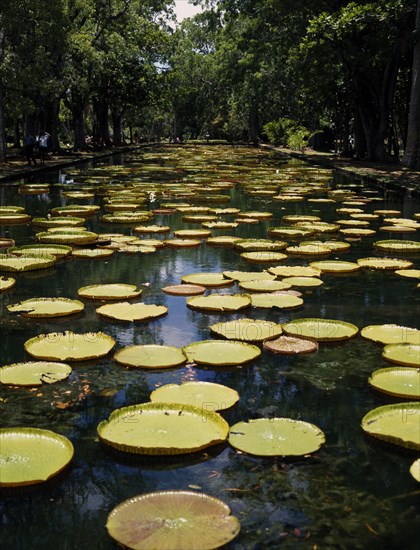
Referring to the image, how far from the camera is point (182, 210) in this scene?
31.3ft

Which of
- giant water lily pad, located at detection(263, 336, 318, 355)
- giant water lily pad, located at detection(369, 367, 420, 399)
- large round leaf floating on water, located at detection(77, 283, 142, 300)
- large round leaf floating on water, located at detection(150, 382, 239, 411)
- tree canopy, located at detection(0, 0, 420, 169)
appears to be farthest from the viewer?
tree canopy, located at detection(0, 0, 420, 169)

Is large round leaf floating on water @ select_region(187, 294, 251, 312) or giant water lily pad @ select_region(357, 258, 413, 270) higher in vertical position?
giant water lily pad @ select_region(357, 258, 413, 270)

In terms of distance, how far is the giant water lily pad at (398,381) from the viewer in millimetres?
3032

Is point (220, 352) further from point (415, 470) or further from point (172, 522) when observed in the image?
point (172, 522)

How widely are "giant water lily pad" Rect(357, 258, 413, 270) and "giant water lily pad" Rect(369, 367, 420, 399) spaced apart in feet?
8.92

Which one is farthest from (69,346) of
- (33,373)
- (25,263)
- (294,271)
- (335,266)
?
(335,266)

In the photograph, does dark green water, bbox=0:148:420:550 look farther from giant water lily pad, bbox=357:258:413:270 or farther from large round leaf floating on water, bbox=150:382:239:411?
giant water lily pad, bbox=357:258:413:270

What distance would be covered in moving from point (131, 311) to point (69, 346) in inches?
32.1

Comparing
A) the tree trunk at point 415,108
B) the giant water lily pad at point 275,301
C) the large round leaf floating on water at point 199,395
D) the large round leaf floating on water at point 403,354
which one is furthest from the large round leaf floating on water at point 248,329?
the tree trunk at point 415,108

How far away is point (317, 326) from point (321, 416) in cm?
117

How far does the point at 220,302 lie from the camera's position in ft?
15.0

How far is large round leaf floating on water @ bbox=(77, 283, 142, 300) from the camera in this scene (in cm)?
477

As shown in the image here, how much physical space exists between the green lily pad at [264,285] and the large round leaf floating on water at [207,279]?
154mm

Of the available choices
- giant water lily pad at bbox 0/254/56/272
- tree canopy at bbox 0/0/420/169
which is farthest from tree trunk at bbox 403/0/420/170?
giant water lily pad at bbox 0/254/56/272
